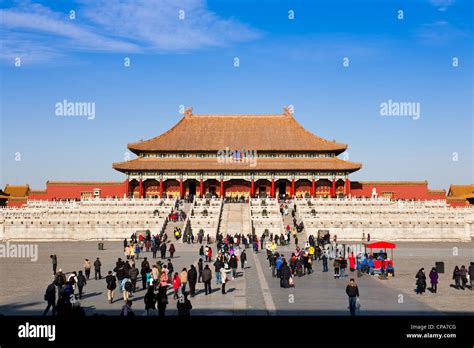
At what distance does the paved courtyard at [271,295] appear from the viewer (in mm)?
16219

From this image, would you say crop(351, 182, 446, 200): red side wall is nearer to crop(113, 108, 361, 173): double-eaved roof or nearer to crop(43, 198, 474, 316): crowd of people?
crop(113, 108, 361, 173): double-eaved roof

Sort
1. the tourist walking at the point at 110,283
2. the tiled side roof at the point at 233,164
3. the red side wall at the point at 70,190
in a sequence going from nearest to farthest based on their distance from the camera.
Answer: the tourist walking at the point at 110,283, the tiled side roof at the point at 233,164, the red side wall at the point at 70,190

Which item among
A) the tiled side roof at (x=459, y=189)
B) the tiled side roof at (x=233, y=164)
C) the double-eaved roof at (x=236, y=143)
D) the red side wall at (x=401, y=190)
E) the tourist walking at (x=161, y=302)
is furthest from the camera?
the tiled side roof at (x=459, y=189)

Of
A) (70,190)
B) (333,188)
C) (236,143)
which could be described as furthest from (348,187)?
(70,190)

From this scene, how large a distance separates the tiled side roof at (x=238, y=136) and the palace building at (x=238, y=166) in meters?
0.12

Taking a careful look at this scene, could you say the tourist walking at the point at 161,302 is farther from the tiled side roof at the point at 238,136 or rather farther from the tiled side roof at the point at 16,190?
the tiled side roof at the point at 16,190

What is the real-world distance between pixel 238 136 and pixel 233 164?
6.74 m

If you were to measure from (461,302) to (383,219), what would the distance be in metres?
25.1

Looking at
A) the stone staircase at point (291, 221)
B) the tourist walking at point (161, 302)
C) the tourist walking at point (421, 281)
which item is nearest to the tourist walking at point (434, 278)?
the tourist walking at point (421, 281)

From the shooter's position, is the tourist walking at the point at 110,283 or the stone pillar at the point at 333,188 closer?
the tourist walking at the point at 110,283

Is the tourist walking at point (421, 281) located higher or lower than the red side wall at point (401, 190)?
lower

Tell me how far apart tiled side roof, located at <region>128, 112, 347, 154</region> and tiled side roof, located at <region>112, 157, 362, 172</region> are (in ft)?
4.54

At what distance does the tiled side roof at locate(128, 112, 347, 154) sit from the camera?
67.9m

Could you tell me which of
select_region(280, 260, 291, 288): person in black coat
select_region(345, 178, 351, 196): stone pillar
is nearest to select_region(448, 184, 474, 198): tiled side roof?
select_region(345, 178, 351, 196): stone pillar
